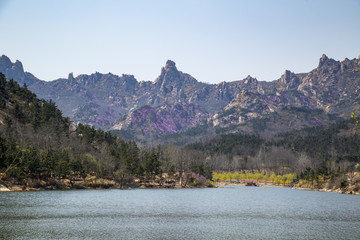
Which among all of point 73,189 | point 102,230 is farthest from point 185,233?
point 73,189

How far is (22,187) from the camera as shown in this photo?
135625 millimetres

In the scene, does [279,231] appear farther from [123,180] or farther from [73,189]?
[123,180]

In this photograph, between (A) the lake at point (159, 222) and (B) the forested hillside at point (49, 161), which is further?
(B) the forested hillside at point (49, 161)

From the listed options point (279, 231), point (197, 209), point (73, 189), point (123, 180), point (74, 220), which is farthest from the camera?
point (123, 180)

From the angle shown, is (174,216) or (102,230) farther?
(174,216)

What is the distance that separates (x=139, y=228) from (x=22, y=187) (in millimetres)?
85003

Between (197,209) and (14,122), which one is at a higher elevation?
(14,122)

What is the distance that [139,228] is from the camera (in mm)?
68688

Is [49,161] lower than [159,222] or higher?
higher

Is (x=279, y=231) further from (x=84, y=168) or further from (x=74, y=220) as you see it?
(x=84, y=168)

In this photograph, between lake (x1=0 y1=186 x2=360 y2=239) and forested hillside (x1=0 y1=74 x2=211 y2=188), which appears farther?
forested hillside (x1=0 y1=74 x2=211 y2=188)

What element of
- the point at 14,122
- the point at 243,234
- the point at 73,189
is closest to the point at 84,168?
the point at 73,189

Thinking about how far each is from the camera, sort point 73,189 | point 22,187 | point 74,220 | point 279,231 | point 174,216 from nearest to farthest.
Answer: point 279,231, point 74,220, point 174,216, point 22,187, point 73,189

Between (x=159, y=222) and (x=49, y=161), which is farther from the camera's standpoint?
(x=49, y=161)
